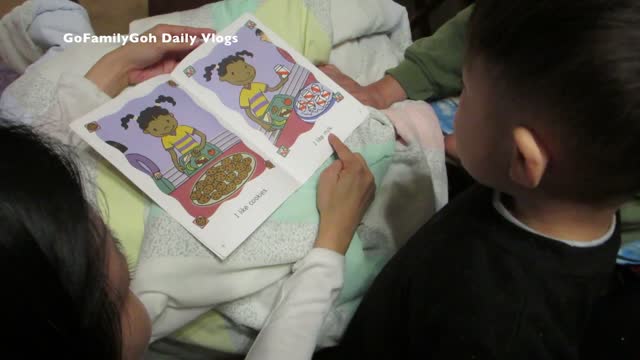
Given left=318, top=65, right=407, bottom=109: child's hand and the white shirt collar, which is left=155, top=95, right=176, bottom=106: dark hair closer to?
left=318, top=65, right=407, bottom=109: child's hand

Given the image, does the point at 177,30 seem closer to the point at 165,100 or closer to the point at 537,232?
the point at 165,100

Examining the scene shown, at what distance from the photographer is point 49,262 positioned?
0.37 metres

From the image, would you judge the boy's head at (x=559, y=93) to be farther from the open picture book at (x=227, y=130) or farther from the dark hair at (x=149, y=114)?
the dark hair at (x=149, y=114)

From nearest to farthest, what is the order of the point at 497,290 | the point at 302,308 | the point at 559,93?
1. the point at 559,93
2. the point at 497,290
3. the point at 302,308

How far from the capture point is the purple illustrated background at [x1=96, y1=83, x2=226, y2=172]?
0.68 m

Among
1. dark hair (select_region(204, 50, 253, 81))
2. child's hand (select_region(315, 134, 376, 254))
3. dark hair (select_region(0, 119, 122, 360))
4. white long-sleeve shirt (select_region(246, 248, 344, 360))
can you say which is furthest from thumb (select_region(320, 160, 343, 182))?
dark hair (select_region(0, 119, 122, 360))

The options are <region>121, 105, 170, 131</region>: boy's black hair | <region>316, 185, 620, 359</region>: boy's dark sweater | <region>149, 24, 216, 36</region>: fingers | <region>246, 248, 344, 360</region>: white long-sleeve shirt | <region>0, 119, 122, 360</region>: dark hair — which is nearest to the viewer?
<region>0, 119, 122, 360</region>: dark hair

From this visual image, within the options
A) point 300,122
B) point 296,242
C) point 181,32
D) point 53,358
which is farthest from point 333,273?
point 181,32

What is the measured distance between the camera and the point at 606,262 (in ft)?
1.62

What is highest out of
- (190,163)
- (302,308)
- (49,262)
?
(49,262)

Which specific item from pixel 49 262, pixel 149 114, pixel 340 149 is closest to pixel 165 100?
pixel 149 114

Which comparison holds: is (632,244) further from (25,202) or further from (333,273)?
(25,202)

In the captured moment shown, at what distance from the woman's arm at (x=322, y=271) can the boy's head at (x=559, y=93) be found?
0.25 metres

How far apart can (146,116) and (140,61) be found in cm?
13
